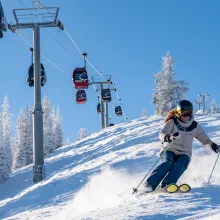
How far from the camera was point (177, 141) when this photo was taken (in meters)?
6.62

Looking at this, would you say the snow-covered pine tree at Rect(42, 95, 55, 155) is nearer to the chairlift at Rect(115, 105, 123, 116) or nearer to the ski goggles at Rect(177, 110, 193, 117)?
the chairlift at Rect(115, 105, 123, 116)

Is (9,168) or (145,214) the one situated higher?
(145,214)

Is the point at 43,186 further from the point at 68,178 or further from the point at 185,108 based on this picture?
the point at 185,108

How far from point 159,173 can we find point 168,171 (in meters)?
0.20

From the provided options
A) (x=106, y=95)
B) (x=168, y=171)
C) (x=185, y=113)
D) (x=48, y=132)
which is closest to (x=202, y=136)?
(x=185, y=113)

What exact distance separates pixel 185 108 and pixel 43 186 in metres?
5.01

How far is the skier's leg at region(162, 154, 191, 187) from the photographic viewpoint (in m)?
6.05

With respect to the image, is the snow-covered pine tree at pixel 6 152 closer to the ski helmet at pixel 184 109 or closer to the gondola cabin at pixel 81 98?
the gondola cabin at pixel 81 98

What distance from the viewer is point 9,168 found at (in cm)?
4538

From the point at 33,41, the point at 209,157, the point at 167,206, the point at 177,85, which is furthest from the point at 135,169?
the point at 177,85

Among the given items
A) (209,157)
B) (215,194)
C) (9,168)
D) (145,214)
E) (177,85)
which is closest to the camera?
(145,214)

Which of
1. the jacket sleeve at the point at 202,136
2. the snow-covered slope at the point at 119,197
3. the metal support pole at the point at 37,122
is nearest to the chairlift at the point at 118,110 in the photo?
the metal support pole at the point at 37,122

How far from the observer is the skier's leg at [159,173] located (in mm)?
6105

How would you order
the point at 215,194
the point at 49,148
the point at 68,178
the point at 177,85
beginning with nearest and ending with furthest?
the point at 215,194
the point at 68,178
the point at 177,85
the point at 49,148
